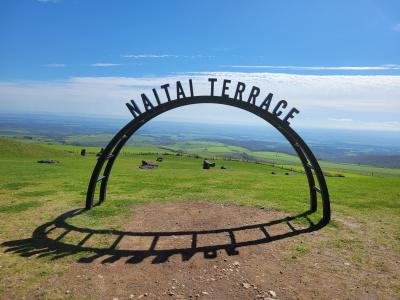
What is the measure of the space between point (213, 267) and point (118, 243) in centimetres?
401

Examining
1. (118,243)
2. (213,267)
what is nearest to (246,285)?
(213,267)

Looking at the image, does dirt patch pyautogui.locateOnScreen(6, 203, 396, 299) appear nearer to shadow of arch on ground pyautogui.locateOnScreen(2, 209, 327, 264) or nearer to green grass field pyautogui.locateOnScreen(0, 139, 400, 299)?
shadow of arch on ground pyautogui.locateOnScreen(2, 209, 327, 264)

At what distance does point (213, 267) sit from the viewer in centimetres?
1025

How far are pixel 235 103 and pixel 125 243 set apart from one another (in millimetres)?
7768

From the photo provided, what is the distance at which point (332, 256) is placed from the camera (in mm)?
11180

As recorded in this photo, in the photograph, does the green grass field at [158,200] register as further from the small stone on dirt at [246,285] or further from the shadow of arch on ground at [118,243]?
the small stone on dirt at [246,285]

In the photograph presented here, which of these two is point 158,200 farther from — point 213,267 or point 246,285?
point 246,285

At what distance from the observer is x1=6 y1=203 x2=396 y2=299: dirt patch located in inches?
345

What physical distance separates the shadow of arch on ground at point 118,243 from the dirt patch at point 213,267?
4 cm

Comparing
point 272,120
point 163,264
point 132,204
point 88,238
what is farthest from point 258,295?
point 132,204

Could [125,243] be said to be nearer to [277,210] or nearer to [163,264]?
[163,264]

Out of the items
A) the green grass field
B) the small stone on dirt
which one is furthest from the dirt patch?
the green grass field

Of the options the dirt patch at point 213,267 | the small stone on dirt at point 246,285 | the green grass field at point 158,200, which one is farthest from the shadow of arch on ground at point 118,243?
the small stone on dirt at point 246,285

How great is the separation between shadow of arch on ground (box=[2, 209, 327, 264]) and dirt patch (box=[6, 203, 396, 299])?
4 centimetres
